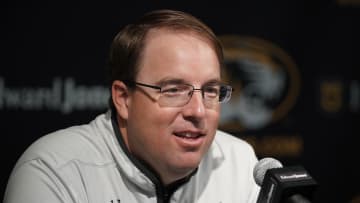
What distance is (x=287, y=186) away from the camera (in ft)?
3.30

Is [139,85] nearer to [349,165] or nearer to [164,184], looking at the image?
[164,184]

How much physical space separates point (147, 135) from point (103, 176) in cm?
18

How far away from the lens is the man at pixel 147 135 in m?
1.40

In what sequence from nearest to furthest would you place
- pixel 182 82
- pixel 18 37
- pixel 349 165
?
1. pixel 182 82
2. pixel 18 37
3. pixel 349 165

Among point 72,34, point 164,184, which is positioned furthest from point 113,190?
point 72,34

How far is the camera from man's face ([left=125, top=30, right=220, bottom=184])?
1397mm

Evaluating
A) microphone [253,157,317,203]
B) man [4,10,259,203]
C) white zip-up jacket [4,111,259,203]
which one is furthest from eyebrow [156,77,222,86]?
microphone [253,157,317,203]

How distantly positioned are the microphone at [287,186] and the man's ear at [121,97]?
0.55 meters

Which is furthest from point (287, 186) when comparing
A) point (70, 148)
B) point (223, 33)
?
point (223, 33)

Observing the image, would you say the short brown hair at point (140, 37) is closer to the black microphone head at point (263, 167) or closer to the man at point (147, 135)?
the man at point (147, 135)

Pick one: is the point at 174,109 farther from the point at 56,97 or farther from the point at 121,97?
the point at 56,97

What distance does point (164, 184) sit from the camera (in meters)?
1.55

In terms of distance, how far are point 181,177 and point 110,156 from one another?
0.22m

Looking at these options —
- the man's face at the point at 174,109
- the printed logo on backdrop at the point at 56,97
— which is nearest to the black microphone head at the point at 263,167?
the man's face at the point at 174,109
